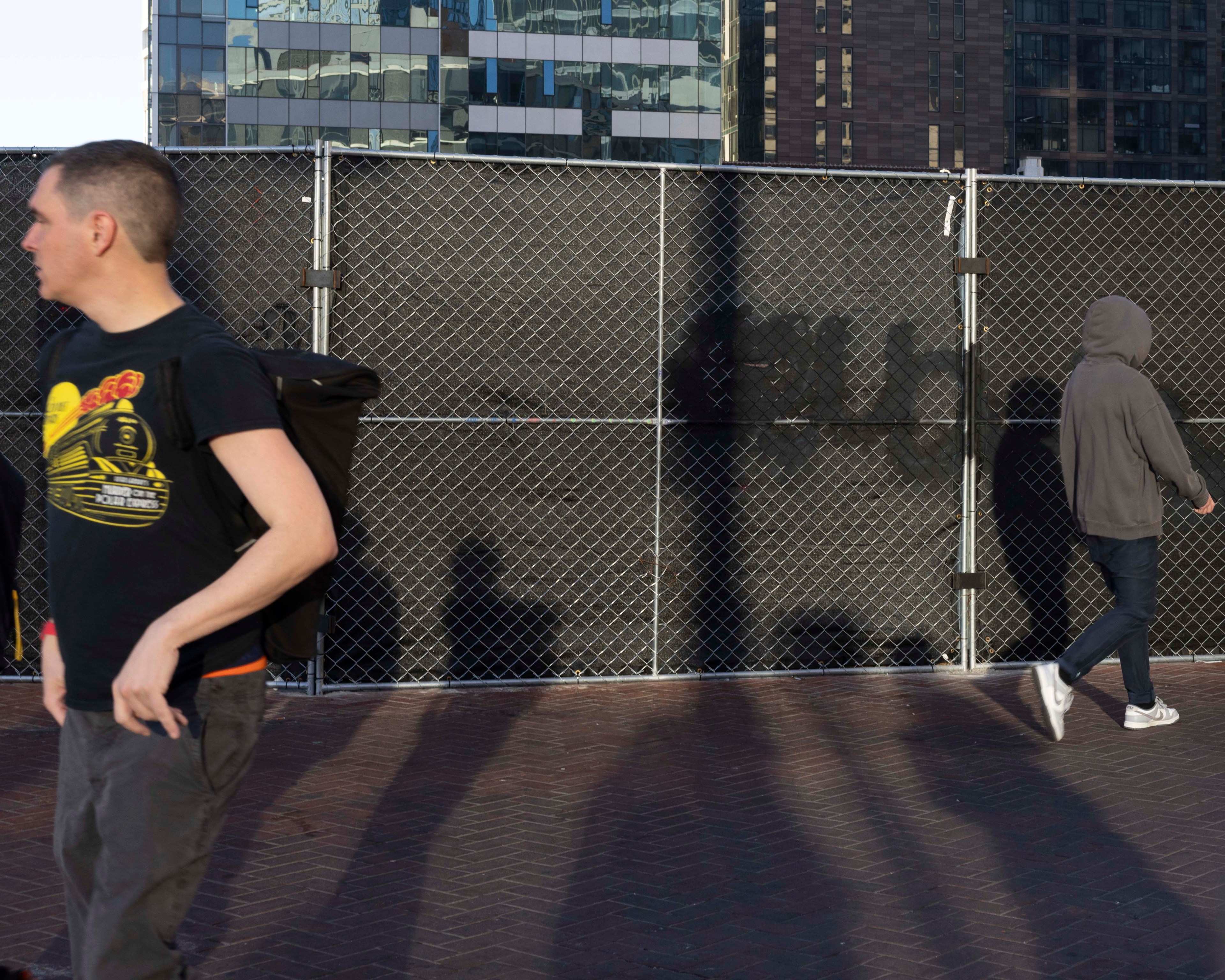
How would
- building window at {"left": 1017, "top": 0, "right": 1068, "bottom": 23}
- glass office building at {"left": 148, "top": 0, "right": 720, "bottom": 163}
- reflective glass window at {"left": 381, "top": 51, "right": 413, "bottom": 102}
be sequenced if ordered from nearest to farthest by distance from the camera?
glass office building at {"left": 148, "top": 0, "right": 720, "bottom": 163} < reflective glass window at {"left": 381, "top": 51, "right": 413, "bottom": 102} < building window at {"left": 1017, "top": 0, "right": 1068, "bottom": 23}

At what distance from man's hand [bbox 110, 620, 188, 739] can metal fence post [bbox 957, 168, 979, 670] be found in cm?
688

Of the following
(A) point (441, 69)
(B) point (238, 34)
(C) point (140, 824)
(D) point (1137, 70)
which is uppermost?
(D) point (1137, 70)

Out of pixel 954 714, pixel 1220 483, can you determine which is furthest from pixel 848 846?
pixel 1220 483

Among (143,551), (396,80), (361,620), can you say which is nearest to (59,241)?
(143,551)

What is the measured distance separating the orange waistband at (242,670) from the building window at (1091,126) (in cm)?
11247

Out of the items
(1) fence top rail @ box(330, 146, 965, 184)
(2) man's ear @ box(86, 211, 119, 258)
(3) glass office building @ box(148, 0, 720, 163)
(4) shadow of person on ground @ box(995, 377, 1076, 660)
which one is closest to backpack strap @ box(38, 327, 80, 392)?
(2) man's ear @ box(86, 211, 119, 258)

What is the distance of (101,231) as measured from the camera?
2.35 meters

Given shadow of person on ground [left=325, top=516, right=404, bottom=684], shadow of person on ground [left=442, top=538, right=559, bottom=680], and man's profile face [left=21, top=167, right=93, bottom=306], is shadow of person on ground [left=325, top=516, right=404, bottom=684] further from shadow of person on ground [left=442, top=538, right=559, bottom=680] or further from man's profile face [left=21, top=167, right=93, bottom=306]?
man's profile face [left=21, top=167, right=93, bottom=306]

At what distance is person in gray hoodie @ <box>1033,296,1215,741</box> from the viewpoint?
6.59 meters

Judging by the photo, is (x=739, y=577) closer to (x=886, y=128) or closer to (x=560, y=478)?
(x=560, y=478)

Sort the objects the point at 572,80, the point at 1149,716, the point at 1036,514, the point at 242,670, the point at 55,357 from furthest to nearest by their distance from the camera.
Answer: the point at 572,80, the point at 1036,514, the point at 1149,716, the point at 55,357, the point at 242,670

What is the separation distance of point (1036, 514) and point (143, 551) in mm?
7153

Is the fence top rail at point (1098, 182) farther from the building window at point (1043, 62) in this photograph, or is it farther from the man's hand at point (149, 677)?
the building window at point (1043, 62)

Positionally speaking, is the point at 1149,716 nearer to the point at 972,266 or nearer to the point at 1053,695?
the point at 1053,695
